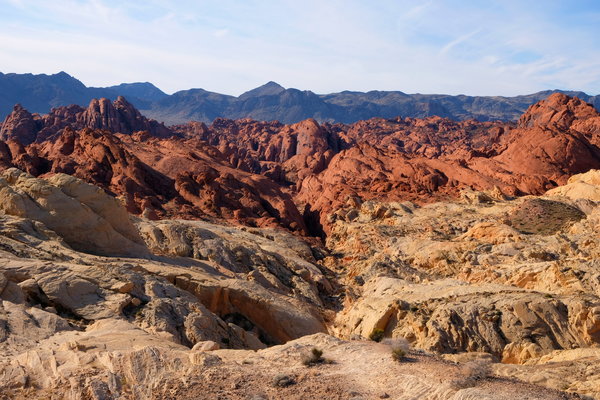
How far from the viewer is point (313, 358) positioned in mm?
12672

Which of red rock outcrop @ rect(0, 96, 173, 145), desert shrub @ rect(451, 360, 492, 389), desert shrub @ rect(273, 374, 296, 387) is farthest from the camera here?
red rock outcrop @ rect(0, 96, 173, 145)

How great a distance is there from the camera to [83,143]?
5962cm

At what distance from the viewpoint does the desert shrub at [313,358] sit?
12617 millimetres

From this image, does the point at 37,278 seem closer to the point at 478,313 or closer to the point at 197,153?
the point at 478,313

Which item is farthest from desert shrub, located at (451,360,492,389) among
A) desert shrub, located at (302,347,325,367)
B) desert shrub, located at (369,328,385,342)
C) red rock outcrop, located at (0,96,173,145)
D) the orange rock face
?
red rock outcrop, located at (0,96,173,145)

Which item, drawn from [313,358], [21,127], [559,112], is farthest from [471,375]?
[21,127]

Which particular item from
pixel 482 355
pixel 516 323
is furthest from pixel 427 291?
pixel 482 355

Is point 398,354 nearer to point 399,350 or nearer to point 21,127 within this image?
point 399,350

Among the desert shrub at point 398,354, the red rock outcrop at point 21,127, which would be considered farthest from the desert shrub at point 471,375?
the red rock outcrop at point 21,127

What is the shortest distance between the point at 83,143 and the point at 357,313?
45.2m

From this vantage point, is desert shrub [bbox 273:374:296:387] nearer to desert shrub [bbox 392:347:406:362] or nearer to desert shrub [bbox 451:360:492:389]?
desert shrub [bbox 392:347:406:362]

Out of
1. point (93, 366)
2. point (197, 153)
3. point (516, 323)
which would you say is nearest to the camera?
point (93, 366)

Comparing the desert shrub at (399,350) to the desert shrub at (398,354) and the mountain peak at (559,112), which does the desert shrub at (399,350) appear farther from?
the mountain peak at (559,112)

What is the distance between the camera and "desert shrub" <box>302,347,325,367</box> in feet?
41.4
